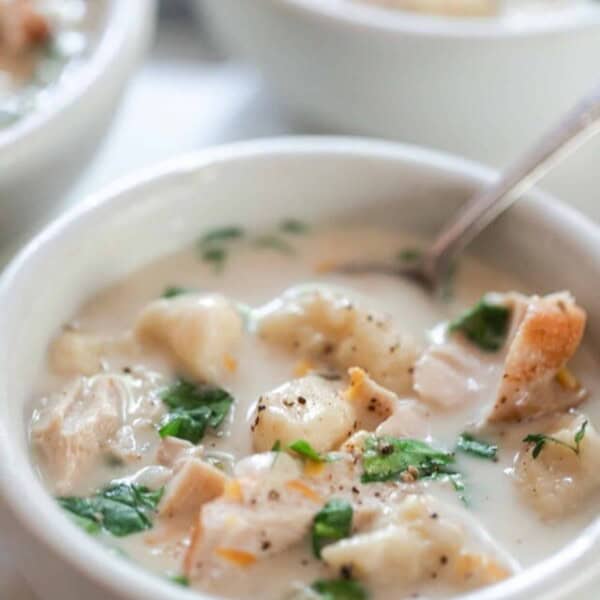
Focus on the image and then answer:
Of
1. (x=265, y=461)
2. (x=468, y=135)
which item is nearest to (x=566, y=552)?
(x=265, y=461)

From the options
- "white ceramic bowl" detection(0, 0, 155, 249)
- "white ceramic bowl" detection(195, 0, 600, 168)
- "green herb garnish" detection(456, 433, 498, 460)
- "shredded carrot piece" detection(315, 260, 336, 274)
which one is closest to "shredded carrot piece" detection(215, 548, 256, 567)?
"green herb garnish" detection(456, 433, 498, 460)

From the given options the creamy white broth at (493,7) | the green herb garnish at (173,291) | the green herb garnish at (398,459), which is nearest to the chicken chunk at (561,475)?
the green herb garnish at (398,459)

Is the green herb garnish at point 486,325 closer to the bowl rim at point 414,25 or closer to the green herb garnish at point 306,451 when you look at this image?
the green herb garnish at point 306,451

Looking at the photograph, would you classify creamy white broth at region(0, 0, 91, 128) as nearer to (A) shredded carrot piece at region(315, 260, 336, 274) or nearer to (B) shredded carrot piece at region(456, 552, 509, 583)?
(A) shredded carrot piece at region(315, 260, 336, 274)

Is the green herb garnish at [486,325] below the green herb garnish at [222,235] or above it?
above

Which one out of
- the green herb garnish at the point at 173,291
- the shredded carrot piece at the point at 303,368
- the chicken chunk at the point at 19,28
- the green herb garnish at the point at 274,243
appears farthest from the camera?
the chicken chunk at the point at 19,28

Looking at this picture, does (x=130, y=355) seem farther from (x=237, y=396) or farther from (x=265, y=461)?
(x=265, y=461)
